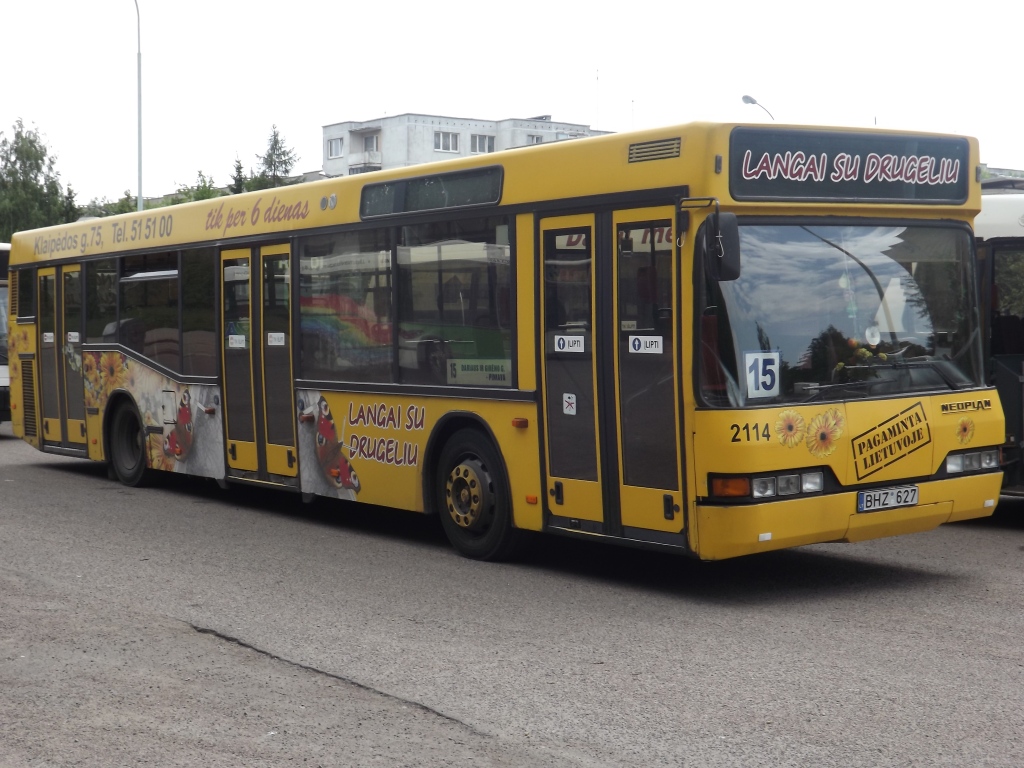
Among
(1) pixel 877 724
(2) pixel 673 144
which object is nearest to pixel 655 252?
(2) pixel 673 144

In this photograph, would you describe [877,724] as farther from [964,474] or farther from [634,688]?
[964,474]

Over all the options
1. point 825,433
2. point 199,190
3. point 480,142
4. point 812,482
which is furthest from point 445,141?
point 812,482

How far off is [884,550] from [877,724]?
4717 mm

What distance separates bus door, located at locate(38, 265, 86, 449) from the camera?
15617 mm

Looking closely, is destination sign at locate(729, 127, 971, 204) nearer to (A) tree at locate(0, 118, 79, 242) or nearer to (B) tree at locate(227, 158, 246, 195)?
(B) tree at locate(227, 158, 246, 195)

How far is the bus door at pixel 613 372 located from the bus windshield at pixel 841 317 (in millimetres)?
379

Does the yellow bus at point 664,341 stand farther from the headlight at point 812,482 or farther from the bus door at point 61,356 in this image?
the bus door at point 61,356

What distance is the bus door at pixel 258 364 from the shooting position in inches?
472

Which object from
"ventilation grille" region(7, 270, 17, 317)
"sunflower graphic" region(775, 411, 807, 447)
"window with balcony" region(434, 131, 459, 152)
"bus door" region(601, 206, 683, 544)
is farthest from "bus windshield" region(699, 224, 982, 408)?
"window with balcony" region(434, 131, 459, 152)

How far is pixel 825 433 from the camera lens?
320 inches

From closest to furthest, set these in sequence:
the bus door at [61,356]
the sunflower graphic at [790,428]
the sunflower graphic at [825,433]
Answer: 1. the sunflower graphic at [790,428]
2. the sunflower graphic at [825,433]
3. the bus door at [61,356]

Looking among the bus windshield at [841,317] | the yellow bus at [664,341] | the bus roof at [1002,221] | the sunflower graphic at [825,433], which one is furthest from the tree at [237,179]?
the sunflower graphic at [825,433]

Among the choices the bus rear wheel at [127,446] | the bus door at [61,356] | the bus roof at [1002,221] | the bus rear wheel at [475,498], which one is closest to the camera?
the bus rear wheel at [475,498]

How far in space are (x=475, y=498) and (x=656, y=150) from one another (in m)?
2.92
